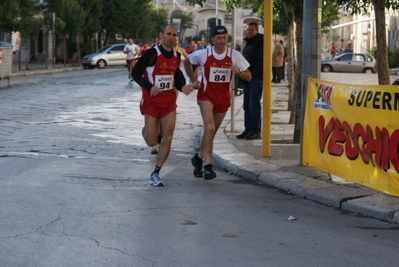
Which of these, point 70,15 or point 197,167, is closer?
point 197,167

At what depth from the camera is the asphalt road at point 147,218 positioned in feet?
21.2

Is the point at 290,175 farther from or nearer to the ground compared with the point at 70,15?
nearer to the ground

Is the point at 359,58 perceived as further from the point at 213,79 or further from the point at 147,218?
the point at 147,218

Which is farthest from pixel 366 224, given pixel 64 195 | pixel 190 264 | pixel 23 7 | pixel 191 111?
pixel 23 7

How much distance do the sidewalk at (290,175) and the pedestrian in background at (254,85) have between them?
0.31 metres

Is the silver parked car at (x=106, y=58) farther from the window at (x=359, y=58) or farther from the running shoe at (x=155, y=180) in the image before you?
the running shoe at (x=155, y=180)

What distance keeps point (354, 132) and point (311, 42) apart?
1.99 meters

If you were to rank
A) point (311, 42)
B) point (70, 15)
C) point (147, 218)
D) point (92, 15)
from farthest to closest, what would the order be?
point (92, 15)
point (70, 15)
point (311, 42)
point (147, 218)

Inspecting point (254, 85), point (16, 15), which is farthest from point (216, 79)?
point (16, 15)

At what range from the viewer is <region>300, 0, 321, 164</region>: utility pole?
451 inches

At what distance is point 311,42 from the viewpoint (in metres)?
11.5

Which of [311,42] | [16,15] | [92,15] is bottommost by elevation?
[311,42]

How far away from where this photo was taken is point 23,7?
41.2m

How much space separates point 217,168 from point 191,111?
9574mm
